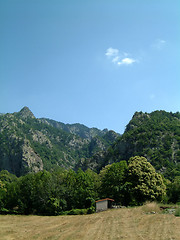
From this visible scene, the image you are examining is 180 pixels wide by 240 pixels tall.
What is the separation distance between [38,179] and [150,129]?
96.1m

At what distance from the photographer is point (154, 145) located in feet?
392

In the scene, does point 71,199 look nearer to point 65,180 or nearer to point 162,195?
point 65,180

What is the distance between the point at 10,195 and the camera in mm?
52844

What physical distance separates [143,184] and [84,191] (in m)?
13.0

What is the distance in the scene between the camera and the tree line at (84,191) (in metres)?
43.4

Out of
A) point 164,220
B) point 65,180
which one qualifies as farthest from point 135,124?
point 164,220

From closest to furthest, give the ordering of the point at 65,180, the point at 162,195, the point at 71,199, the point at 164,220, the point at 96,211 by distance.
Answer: the point at 164,220 < the point at 96,211 < the point at 162,195 < the point at 71,199 < the point at 65,180

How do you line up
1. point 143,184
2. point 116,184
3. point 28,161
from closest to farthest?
point 143,184 < point 116,184 < point 28,161

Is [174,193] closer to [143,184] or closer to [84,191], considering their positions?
[143,184]

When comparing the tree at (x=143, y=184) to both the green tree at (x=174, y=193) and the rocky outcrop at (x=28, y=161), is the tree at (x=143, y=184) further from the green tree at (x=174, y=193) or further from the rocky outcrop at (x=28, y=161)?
the rocky outcrop at (x=28, y=161)

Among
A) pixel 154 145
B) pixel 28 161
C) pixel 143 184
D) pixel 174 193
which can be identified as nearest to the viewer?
pixel 143 184

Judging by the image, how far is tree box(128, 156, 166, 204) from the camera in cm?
4231

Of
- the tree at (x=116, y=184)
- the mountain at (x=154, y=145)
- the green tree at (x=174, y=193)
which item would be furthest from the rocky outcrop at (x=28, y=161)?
the green tree at (x=174, y=193)

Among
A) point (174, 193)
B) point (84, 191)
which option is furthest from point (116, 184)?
point (174, 193)
